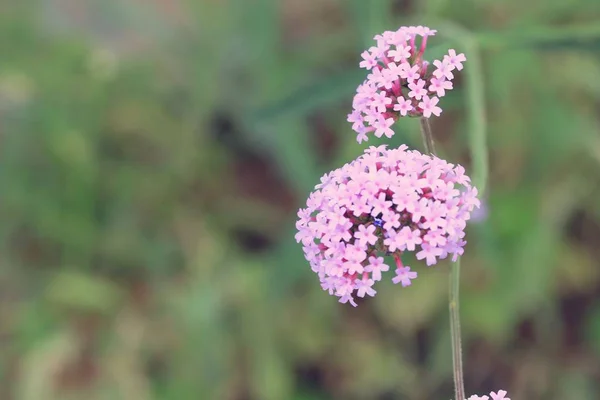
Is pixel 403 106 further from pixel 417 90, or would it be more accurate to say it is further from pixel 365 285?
pixel 365 285

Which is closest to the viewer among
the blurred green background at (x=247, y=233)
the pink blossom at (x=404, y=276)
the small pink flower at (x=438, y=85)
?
the pink blossom at (x=404, y=276)

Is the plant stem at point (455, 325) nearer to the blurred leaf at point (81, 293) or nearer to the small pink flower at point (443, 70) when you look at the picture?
the small pink flower at point (443, 70)

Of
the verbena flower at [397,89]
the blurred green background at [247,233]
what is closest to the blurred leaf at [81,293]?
the blurred green background at [247,233]

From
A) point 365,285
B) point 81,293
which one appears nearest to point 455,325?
point 365,285

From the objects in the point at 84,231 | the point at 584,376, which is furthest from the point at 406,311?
the point at 84,231

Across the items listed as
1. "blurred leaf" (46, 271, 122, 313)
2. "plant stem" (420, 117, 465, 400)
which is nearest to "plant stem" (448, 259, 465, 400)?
"plant stem" (420, 117, 465, 400)
